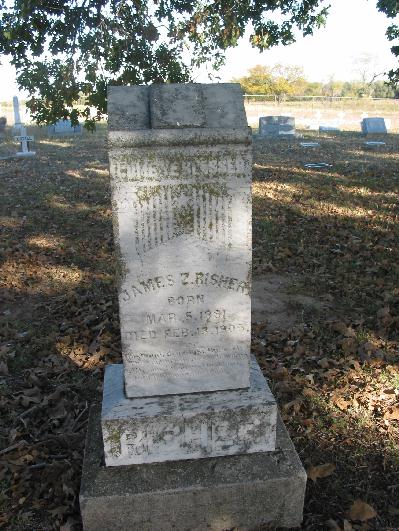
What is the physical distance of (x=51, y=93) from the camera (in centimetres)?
600

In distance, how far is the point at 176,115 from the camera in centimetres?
250

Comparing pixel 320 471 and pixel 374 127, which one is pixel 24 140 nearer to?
pixel 374 127

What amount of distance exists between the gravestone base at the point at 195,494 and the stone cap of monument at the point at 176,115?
188 centimetres

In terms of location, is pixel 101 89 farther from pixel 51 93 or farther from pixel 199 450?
pixel 199 450

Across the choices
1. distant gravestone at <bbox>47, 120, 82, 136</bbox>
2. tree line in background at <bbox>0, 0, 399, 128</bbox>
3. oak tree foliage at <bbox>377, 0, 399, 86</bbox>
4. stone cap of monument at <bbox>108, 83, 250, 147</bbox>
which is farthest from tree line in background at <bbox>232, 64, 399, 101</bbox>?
stone cap of monument at <bbox>108, 83, 250, 147</bbox>

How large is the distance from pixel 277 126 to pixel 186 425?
72.6 ft

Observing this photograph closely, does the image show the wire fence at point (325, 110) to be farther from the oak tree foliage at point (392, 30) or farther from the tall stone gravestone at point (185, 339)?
the tall stone gravestone at point (185, 339)

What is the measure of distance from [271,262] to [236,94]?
15.0 ft

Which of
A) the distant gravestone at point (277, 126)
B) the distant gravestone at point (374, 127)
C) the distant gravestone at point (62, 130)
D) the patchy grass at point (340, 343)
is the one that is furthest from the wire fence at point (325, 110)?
the patchy grass at point (340, 343)

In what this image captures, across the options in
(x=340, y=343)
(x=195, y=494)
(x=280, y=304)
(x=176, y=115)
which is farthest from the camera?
(x=280, y=304)

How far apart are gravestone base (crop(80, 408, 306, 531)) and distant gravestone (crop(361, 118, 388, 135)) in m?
23.0

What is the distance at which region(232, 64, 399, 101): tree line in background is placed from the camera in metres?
46.3

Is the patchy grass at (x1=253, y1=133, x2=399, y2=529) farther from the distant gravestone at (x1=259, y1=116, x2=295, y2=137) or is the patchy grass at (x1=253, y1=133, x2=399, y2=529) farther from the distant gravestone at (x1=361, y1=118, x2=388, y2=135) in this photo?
the distant gravestone at (x1=361, y1=118, x2=388, y2=135)

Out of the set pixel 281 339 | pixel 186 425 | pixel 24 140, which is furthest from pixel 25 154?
pixel 186 425
